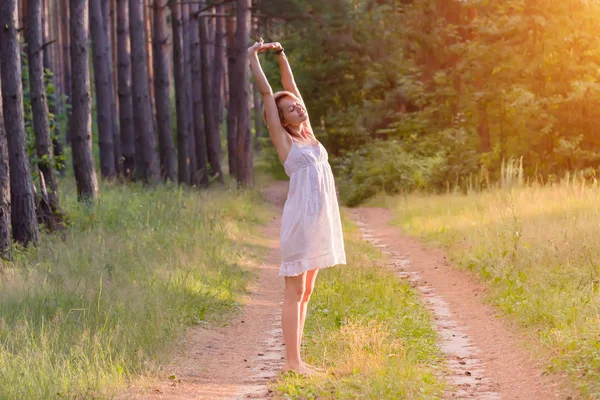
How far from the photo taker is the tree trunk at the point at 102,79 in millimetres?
21344

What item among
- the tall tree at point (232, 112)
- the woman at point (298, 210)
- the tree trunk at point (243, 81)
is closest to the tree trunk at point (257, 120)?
the tall tree at point (232, 112)

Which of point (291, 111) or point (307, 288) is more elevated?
point (291, 111)

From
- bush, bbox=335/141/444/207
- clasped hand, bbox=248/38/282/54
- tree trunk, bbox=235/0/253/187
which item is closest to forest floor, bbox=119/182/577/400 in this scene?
clasped hand, bbox=248/38/282/54

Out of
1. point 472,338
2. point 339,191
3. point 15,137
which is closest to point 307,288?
point 472,338

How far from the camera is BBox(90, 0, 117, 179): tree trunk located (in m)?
21.3

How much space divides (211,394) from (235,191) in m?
16.3

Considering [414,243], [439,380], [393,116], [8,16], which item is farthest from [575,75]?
[439,380]

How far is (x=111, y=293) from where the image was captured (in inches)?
362

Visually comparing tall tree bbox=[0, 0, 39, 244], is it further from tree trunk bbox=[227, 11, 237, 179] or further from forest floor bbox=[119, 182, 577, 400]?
tree trunk bbox=[227, 11, 237, 179]

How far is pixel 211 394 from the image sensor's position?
268 inches

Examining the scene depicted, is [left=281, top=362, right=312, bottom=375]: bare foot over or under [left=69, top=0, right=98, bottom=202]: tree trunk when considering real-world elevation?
under

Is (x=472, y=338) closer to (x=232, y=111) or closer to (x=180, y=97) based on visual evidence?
(x=180, y=97)

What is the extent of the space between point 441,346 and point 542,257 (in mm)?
3223

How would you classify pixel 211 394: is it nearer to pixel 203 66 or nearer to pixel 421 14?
pixel 421 14
